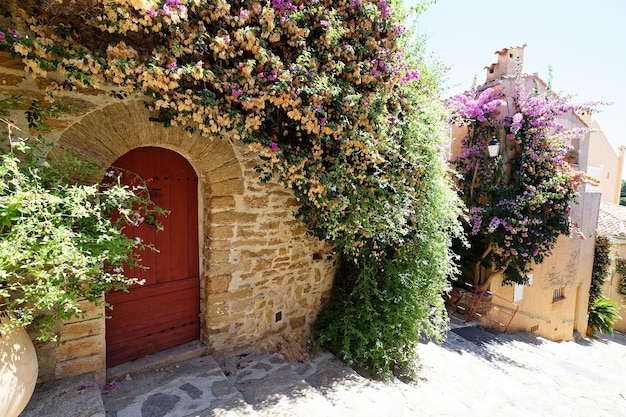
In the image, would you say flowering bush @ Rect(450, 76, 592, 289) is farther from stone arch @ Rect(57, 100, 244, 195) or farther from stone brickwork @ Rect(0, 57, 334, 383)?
stone arch @ Rect(57, 100, 244, 195)

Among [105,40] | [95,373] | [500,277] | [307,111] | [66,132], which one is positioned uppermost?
[105,40]

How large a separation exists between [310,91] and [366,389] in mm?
3130

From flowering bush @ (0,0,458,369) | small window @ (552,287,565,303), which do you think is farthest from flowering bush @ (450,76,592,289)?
flowering bush @ (0,0,458,369)

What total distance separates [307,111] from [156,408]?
2.83 m

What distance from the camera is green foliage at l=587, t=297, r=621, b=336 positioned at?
10.7 meters

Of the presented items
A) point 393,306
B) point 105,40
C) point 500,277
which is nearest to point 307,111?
point 105,40

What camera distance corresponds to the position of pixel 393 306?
4496mm

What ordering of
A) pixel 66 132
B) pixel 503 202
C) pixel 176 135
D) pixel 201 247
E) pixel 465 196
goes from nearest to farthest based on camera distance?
pixel 66 132
pixel 176 135
pixel 201 247
pixel 503 202
pixel 465 196

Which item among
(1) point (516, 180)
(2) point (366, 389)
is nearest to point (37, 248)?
(2) point (366, 389)

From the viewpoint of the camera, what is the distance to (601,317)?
10656mm

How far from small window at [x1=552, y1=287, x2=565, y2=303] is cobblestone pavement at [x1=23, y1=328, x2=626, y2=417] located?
3052 millimetres

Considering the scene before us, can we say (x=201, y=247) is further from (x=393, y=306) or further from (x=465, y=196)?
(x=465, y=196)

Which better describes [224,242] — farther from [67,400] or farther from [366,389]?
[366,389]

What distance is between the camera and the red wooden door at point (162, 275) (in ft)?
10.7
